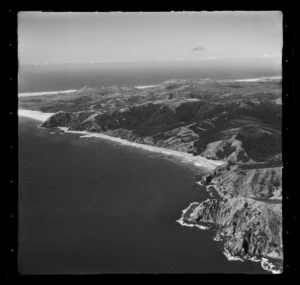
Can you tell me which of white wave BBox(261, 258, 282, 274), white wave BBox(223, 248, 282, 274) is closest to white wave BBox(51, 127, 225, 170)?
white wave BBox(223, 248, 282, 274)

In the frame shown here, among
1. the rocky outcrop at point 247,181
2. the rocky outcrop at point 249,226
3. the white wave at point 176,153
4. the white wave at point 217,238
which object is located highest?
the white wave at point 176,153

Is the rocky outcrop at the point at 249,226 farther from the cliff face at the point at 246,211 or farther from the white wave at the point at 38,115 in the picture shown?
the white wave at the point at 38,115

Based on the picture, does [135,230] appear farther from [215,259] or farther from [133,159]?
[133,159]

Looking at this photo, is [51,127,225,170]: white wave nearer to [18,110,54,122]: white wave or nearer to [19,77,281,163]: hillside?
[19,77,281,163]: hillside

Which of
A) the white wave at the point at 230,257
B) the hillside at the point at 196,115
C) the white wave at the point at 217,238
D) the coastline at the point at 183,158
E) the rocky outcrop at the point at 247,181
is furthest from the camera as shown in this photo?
the hillside at the point at 196,115

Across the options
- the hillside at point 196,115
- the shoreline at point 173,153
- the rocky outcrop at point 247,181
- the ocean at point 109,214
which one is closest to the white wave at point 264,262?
the ocean at point 109,214

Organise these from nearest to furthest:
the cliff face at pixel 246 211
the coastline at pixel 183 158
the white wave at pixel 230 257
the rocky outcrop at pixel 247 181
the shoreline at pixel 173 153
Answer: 1. the coastline at pixel 183 158
2. the white wave at pixel 230 257
3. the cliff face at pixel 246 211
4. the rocky outcrop at pixel 247 181
5. the shoreline at pixel 173 153

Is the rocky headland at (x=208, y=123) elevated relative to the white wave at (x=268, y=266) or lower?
elevated

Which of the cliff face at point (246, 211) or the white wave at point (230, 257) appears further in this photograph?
the cliff face at point (246, 211)
